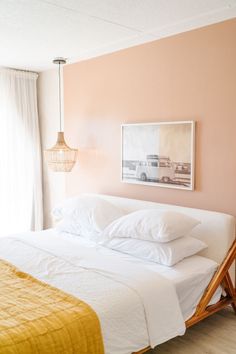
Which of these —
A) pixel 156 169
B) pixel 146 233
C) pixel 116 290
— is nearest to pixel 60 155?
pixel 156 169

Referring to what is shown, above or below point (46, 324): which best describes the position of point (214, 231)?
above

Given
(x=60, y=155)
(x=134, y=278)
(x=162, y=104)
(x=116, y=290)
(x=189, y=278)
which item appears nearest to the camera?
(x=116, y=290)

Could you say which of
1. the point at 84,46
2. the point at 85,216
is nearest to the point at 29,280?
the point at 85,216

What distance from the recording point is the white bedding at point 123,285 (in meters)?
2.00

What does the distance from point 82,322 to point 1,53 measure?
2.92 metres

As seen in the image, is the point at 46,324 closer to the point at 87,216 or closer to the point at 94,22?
the point at 87,216

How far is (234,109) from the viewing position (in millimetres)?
2736

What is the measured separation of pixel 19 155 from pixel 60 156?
2.87ft

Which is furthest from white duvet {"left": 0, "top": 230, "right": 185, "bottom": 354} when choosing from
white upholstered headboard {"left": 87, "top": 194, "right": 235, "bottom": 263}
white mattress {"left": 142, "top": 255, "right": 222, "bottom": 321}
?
white upholstered headboard {"left": 87, "top": 194, "right": 235, "bottom": 263}

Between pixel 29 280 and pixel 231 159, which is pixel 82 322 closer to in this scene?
pixel 29 280

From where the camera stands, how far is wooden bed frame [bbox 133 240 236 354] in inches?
99.2

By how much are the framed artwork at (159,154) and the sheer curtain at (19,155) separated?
154cm

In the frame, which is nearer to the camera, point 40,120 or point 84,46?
point 84,46

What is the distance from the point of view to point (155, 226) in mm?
2646
